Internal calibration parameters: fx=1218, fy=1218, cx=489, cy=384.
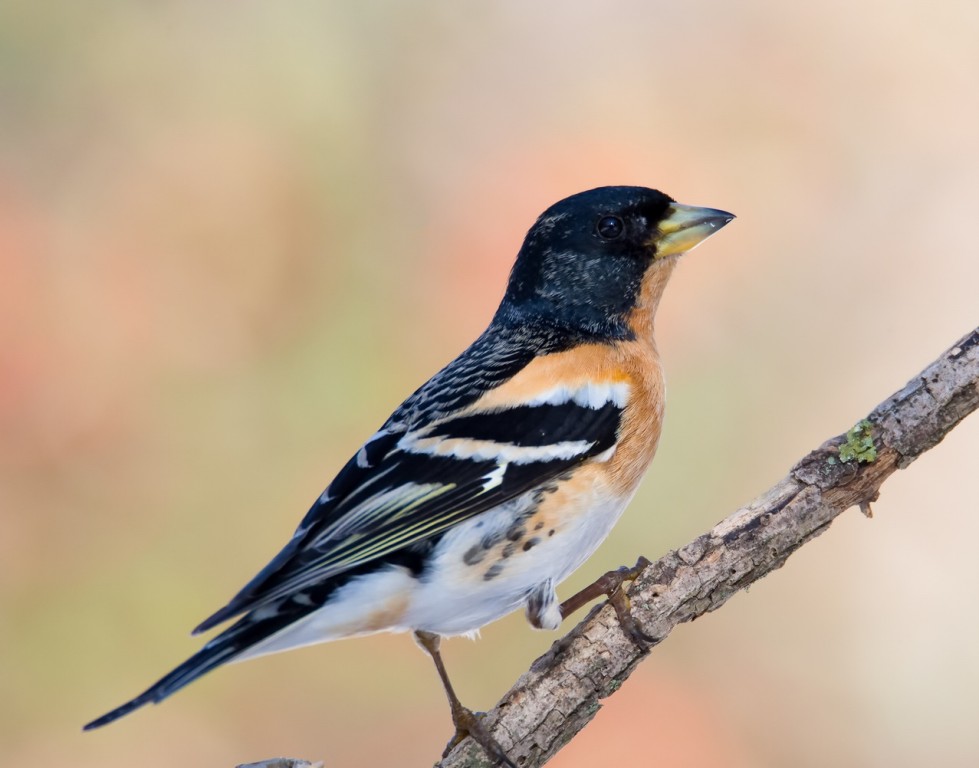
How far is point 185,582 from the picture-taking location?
15.6 feet

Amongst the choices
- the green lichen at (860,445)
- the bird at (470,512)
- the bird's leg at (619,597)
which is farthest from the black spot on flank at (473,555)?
the green lichen at (860,445)

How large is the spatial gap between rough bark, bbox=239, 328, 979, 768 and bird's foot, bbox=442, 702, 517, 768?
0.06ft

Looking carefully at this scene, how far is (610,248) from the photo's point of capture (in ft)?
12.2

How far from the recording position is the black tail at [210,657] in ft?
8.57

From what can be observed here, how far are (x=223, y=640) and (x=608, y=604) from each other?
0.91 metres

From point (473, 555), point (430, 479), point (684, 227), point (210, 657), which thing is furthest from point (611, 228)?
point (210, 657)

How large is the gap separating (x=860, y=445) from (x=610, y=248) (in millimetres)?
1146

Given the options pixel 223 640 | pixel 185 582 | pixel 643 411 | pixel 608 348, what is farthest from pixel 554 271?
pixel 185 582

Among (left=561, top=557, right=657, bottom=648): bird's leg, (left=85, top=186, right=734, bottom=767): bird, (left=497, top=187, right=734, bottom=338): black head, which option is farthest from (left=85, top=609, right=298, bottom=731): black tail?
(left=497, top=187, right=734, bottom=338): black head

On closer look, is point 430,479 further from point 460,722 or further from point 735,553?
point 735,553

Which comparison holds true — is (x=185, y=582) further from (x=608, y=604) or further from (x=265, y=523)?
(x=608, y=604)

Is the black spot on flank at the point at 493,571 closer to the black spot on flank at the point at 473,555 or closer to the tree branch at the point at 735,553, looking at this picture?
the black spot on flank at the point at 473,555

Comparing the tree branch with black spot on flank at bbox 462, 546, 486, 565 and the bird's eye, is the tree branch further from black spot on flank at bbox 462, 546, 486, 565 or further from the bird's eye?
the bird's eye

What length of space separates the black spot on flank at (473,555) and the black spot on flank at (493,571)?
1.4 inches
